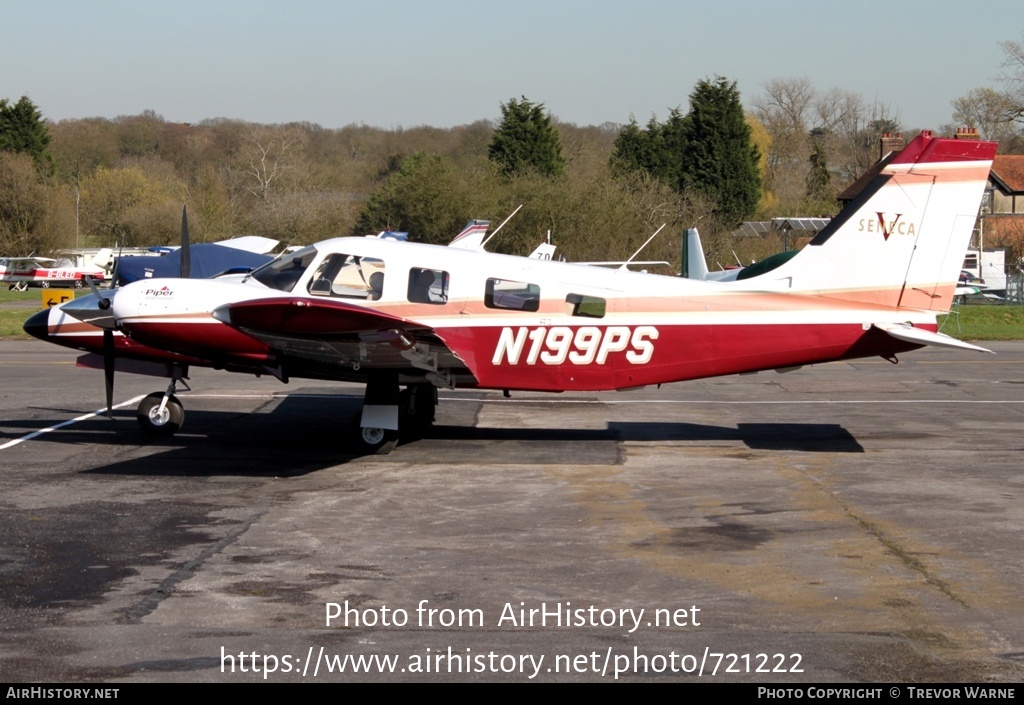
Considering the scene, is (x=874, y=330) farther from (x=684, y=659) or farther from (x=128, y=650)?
(x=128, y=650)

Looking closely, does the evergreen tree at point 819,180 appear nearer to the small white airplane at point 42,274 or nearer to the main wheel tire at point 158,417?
the small white airplane at point 42,274

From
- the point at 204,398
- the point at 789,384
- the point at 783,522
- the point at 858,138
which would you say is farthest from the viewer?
the point at 858,138

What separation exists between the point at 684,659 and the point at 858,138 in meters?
96.8

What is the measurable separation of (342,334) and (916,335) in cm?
637

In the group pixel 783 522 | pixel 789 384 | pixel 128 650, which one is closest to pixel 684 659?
pixel 128 650

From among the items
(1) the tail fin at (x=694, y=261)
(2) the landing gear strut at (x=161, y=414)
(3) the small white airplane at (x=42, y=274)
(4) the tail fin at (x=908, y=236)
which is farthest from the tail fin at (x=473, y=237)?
(3) the small white airplane at (x=42, y=274)

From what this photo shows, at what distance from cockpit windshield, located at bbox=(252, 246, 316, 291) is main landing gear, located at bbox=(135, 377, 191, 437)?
2.14 metres

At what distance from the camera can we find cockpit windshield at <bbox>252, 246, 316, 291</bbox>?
12.6 m

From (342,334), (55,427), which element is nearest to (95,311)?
(55,427)

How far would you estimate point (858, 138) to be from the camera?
315 feet

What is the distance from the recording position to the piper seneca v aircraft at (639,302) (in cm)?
1259

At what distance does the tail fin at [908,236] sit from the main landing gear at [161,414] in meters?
7.65

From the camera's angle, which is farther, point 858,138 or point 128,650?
point 858,138

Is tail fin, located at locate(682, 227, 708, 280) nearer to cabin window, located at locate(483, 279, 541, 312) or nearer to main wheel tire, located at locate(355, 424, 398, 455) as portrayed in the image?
cabin window, located at locate(483, 279, 541, 312)
